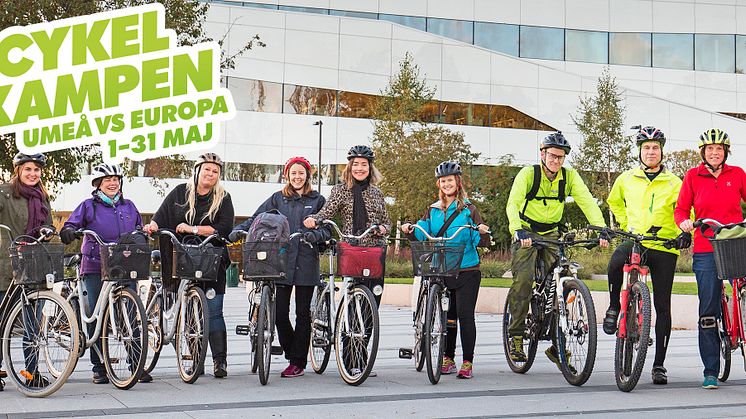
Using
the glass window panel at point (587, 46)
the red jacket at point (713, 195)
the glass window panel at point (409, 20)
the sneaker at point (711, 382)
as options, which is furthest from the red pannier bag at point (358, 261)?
the glass window panel at point (587, 46)

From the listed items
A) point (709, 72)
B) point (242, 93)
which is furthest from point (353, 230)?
point (709, 72)

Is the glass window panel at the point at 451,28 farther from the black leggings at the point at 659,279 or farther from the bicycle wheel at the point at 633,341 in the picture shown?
the bicycle wheel at the point at 633,341

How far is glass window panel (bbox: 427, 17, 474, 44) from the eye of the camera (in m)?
52.6

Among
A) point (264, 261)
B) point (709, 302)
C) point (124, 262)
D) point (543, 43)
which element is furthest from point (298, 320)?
point (543, 43)

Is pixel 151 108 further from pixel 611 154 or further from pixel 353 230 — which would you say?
pixel 353 230

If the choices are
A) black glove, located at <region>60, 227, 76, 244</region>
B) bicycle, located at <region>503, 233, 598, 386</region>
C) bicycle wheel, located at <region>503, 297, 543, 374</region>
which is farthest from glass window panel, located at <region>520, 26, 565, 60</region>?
black glove, located at <region>60, 227, 76, 244</region>

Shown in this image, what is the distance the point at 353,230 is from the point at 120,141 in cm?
3336

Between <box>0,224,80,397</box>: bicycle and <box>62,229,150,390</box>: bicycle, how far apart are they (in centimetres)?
26

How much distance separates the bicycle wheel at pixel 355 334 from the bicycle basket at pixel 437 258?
50 centimetres

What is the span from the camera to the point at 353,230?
28.7 ft

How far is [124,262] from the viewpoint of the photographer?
25.1 ft

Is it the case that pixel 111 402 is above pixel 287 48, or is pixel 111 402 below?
below

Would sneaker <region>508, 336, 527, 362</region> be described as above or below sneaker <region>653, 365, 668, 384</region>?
above

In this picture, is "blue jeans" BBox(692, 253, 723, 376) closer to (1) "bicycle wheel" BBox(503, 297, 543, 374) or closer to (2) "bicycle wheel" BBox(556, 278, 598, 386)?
(2) "bicycle wheel" BBox(556, 278, 598, 386)
